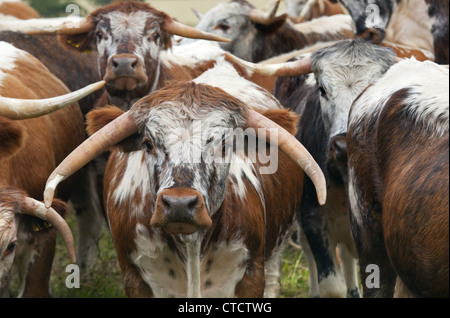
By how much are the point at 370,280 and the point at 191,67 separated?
11.6 feet

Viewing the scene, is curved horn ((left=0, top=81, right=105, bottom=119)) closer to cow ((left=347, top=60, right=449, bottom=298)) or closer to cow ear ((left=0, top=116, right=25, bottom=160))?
cow ear ((left=0, top=116, right=25, bottom=160))

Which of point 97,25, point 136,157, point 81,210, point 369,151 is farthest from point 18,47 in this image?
point 369,151

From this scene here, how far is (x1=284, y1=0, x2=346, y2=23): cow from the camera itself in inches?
476

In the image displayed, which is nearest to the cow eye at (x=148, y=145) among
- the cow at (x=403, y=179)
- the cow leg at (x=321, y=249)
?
the cow at (x=403, y=179)

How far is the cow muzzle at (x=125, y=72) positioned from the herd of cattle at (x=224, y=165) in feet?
0.04

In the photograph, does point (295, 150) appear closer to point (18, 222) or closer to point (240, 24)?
point (18, 222)

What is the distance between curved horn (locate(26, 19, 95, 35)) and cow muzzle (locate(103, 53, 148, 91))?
667mm

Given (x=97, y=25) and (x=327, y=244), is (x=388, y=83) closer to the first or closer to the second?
(x=327, y=244)

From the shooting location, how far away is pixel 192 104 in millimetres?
4777

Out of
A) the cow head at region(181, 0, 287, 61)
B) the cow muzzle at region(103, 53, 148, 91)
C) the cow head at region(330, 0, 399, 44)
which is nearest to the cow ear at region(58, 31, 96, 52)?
the cow muzzle at region(103, 53, 148, 91)

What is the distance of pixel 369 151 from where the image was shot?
499cm

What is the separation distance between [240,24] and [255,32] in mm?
211

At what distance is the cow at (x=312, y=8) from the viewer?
12.1 m

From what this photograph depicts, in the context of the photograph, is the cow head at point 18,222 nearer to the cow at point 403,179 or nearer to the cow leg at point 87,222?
the cow at point 403,179
